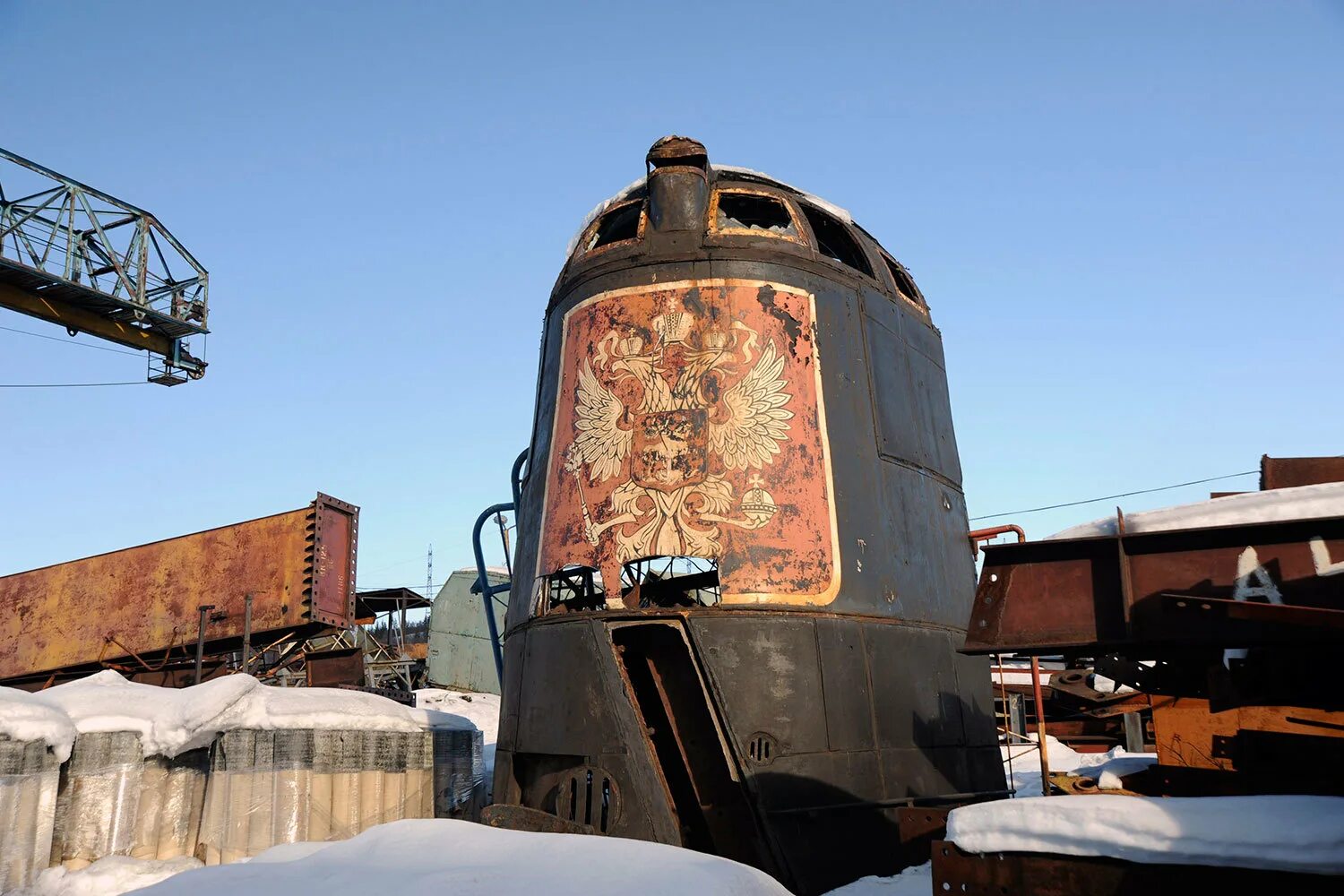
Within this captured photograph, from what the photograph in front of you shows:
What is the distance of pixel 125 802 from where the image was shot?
35.2 ft

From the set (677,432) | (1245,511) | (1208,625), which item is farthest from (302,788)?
(1245,511)

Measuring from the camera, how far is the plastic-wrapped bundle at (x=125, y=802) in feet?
33.7

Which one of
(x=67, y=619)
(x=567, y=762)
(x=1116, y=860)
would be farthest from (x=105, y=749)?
(x=67, y=619)

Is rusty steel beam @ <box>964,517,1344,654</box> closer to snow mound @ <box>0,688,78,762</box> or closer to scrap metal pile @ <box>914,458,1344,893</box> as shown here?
scrap metal pile @ <box>914,458,1344,893</box>

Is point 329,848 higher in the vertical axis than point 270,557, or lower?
lower

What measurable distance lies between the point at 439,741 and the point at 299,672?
24.2ft

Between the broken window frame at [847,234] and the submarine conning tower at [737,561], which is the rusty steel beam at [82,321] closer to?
the submarine conning tower at [737,561]

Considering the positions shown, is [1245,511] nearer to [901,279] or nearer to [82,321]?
[901,279]

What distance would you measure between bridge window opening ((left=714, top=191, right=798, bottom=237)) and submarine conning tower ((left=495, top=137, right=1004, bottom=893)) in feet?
0.20

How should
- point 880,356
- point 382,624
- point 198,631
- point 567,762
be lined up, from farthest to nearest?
point 382,624 < point 198,631 < point 880,356 < point 567,762

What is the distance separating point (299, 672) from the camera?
19828 mm

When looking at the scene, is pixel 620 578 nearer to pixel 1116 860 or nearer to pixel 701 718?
pixel 701 718

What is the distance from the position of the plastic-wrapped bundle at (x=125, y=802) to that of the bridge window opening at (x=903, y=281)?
10752mm

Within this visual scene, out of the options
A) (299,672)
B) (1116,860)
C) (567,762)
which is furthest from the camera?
(299,672)
